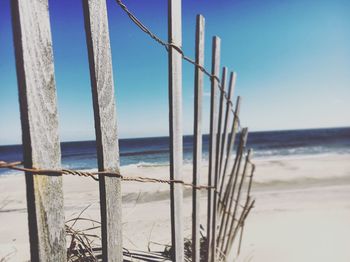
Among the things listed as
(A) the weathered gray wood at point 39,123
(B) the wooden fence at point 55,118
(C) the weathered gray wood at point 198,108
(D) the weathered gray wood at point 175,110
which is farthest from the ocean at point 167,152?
(A) the weathered gray wood at point 39,123

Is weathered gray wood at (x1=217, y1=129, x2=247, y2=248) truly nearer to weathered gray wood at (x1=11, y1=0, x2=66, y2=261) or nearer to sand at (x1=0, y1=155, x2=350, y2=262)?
sand at (x1=0, y1=155, x2=350, y2=262)

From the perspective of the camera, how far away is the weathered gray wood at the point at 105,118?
43.0 inches

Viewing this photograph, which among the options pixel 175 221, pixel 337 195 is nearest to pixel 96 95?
pixel 175 221

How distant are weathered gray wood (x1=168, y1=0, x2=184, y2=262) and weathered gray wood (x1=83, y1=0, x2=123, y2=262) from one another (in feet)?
1.86

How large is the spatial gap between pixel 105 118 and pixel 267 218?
6050 millimetres

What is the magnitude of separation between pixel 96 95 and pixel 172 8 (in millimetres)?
822

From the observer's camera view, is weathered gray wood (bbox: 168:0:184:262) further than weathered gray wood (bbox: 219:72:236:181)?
No

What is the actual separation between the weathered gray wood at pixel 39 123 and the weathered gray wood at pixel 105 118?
187 millimetres

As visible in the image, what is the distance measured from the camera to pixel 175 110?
5.68ft

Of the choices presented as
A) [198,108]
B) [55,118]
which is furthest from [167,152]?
[55,118]

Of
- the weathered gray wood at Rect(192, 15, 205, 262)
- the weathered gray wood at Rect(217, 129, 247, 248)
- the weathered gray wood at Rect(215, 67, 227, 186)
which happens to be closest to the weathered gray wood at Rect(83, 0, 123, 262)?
the weathered gray wood at Rect(192, 15, 205, 262)

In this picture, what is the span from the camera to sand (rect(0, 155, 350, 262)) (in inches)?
187

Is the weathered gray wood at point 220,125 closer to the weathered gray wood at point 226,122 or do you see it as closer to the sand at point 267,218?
the weathered gray wood at point 226,122

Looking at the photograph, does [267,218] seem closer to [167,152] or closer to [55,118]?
[55,118]
